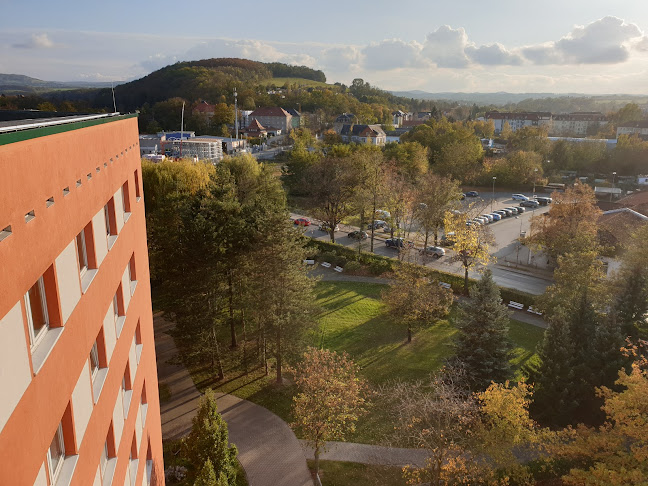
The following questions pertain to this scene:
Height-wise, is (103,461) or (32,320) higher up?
Result: (32,320)

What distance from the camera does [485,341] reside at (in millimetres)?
19266

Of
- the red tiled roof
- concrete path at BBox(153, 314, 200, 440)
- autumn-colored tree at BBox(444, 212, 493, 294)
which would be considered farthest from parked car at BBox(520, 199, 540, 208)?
the red tiled roof

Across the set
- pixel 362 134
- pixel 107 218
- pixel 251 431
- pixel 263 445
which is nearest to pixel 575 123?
pixel 362 134

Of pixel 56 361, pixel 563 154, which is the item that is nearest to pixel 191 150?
pixel 56 361

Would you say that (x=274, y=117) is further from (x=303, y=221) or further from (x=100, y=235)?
(x=100, y=235)

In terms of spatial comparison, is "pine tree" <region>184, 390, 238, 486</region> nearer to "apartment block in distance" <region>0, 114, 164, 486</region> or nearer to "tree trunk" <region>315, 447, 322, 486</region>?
"apartment block in distance" <region>0, 114, 164, 486</region>

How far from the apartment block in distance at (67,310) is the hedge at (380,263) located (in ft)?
63.2

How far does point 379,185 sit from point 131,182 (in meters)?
29.7

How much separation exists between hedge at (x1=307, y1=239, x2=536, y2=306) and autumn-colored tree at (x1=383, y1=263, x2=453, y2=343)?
2.82 m

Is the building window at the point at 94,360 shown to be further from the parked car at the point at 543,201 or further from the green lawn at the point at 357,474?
the parked car at the point at 543,201

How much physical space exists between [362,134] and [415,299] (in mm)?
76554

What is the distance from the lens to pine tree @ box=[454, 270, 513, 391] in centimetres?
1903

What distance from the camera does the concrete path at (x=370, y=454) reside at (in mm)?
17087

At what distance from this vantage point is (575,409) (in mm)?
18188
